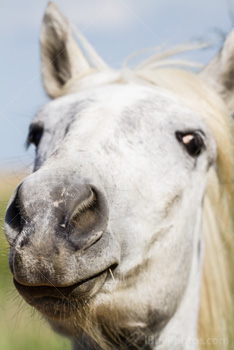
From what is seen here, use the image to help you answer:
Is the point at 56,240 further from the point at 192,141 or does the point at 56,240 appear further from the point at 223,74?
the point at 223,74

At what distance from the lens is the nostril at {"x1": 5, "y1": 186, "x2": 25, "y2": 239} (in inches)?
60.0

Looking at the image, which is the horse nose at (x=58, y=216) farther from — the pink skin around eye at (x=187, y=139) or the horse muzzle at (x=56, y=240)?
the pink skin around eye at (x=187, y=139)

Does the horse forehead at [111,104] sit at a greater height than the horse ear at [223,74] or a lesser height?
greater

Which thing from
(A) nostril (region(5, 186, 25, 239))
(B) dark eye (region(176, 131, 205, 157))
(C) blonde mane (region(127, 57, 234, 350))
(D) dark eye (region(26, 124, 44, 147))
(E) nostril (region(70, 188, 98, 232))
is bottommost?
(C) blonde mane (region(127, 57, 234, 350))

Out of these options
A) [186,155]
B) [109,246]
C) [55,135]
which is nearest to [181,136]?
[186,155]

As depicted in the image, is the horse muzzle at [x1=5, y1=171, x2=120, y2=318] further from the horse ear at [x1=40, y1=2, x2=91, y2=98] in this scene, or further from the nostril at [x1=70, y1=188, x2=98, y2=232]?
the horse ear at [x1=40, y1=2, x2=91, y2=98]

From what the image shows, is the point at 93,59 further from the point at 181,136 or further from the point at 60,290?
the point at 60,290

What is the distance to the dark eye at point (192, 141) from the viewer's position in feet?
7.23

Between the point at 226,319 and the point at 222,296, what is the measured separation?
6.3 inches

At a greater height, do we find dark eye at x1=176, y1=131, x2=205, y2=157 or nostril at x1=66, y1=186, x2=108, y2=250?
nostril at x1=66, y1=186, x2=108, y2=250

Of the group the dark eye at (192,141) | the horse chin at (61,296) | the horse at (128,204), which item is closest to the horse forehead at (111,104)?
the horse at (128,204)

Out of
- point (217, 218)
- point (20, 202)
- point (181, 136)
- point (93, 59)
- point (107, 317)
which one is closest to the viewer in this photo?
point (20, 202)

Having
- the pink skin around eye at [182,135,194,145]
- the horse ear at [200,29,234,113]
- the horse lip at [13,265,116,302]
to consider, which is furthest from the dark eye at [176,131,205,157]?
the horse lip at [13,265,116,302]

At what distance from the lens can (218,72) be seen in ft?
8.82
